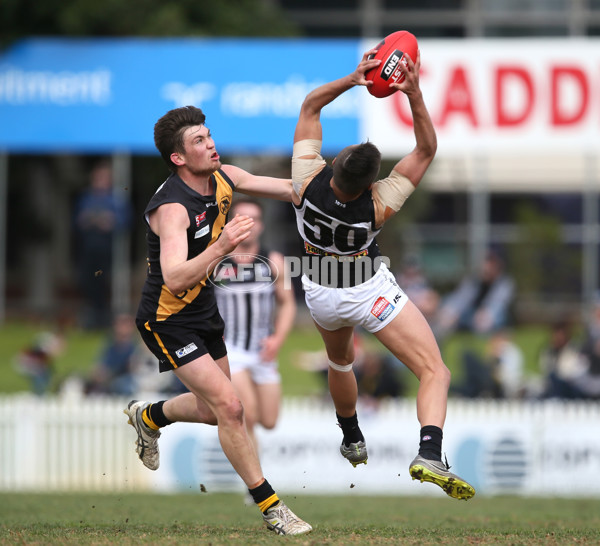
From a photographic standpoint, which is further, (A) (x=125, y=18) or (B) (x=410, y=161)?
(A) (x=125, y=18)

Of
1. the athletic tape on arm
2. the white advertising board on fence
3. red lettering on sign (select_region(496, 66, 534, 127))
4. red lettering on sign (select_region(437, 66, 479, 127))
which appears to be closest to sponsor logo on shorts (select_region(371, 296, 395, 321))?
the athletic tape on arm

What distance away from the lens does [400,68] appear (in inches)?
247

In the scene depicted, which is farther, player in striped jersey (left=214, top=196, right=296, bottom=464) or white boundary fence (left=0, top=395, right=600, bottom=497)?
white boundary fence (left=0, top=395, right=600, bottom=497)

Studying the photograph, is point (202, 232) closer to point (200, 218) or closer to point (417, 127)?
point (200, 218)

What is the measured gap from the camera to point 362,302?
645 centimetres

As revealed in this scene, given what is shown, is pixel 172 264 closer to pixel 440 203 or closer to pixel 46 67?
pixel 46 67

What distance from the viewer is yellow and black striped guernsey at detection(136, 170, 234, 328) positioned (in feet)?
20.5

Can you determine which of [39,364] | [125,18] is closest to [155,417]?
[39,364]

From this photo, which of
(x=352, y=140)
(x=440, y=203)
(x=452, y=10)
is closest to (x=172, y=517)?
(x=352, y=140)

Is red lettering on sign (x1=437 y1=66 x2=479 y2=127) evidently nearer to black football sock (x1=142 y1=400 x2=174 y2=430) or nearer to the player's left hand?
the player's left hand

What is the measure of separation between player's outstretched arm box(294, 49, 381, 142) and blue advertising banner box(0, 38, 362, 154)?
26.4ft

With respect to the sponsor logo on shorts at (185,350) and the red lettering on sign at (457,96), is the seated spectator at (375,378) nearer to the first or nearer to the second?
the red lettering on sign at (457,96)

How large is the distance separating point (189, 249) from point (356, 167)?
1200 mm

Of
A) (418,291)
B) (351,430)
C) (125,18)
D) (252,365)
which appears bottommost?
(351,430)
